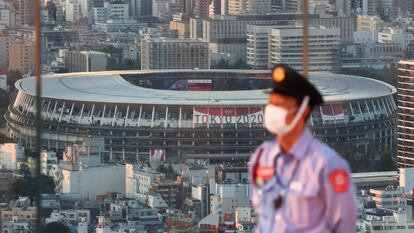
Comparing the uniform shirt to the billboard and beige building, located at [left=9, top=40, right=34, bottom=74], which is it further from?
beige building, located at [left=9, top=40, right=34, bottom=74]

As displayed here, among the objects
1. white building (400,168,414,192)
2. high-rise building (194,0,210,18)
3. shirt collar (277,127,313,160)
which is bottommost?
white building (400,168,414,192)

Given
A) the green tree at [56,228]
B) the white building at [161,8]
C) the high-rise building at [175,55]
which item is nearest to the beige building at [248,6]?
the white building at [161,8]

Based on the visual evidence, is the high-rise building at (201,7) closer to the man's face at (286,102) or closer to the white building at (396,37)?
the white building at (396,37)

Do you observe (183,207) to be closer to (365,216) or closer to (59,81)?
(365,216)

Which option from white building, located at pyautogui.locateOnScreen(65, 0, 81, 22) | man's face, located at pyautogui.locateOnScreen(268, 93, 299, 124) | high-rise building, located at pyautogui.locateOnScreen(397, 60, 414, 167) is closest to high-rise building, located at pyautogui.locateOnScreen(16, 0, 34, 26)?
white building, located at pyautogui.locateOnScreen(65, 0, 81, 22)

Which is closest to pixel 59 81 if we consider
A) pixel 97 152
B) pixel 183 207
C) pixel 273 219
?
pixel 97 152

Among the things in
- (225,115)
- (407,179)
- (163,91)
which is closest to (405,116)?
(225,115)
